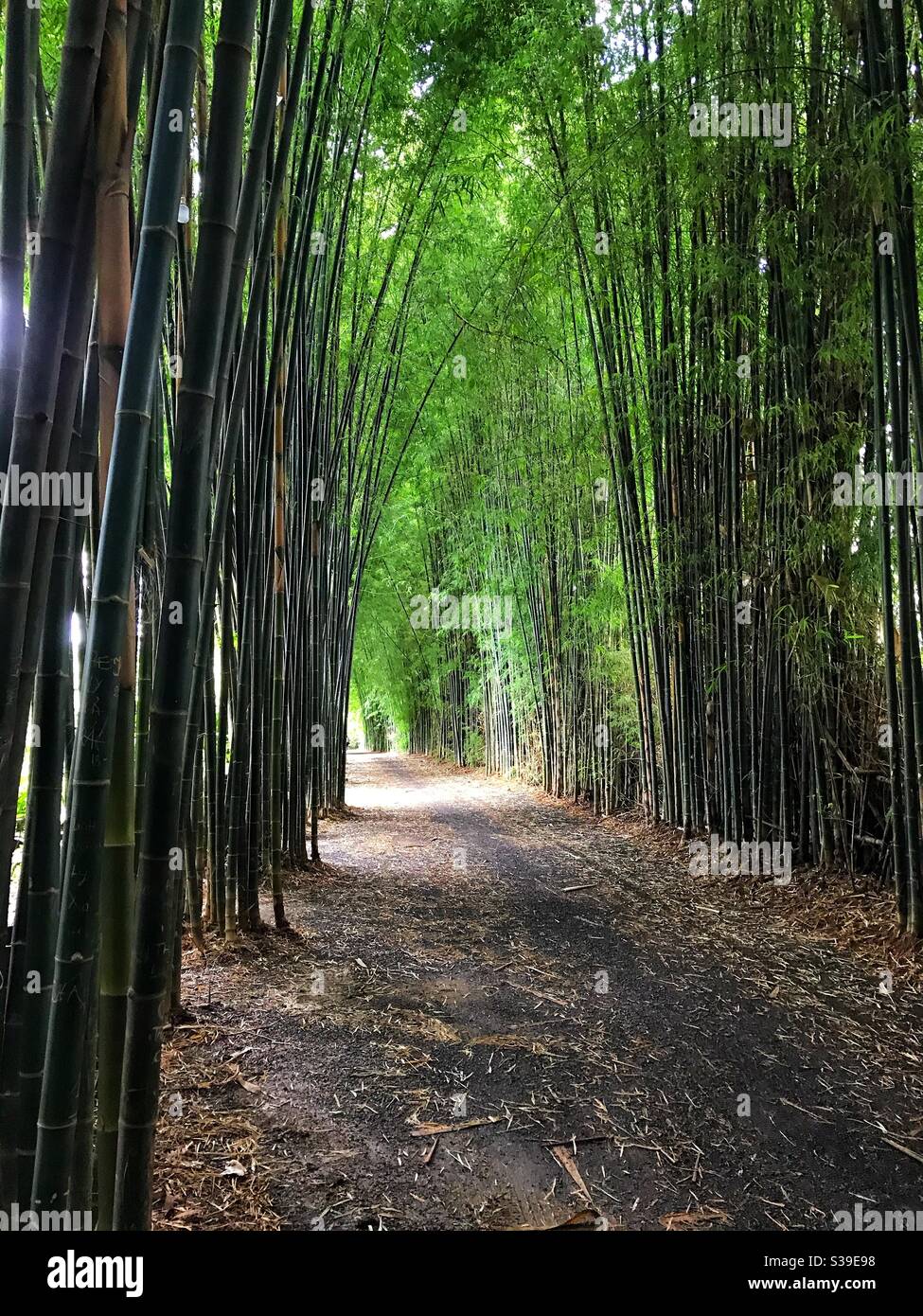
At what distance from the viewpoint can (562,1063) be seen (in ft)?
6.16

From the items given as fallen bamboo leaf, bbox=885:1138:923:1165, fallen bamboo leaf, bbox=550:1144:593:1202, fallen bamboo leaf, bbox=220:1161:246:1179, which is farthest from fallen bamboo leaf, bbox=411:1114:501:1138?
fallen bamboo leaf, bbox=885:1138:923:1165

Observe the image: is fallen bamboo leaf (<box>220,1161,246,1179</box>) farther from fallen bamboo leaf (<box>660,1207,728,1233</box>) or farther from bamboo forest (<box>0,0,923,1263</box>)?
fallen bamboo leaf (<box>660,1207,728,1233</box>)

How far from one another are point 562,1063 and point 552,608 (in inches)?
196

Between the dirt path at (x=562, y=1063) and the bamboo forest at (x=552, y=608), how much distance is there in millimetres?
14

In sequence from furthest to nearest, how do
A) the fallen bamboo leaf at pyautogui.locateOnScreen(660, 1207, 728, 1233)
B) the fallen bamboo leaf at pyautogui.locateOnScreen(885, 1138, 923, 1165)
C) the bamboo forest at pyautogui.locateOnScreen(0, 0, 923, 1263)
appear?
the fallen bamboo leaf at pyautogui.locateOnScreen(885, 1138, 923, 1165)
the fallen bamboo leaf at pyautogui.locateOnScreen(660, 1207, 728, 1233)
the bamboo forest at pyautogui.locateOnScreen(0, 0, 923, 1263)

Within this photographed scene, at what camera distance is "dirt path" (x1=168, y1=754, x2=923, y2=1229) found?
1.39 metres

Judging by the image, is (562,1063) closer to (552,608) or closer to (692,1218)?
(692,1218)

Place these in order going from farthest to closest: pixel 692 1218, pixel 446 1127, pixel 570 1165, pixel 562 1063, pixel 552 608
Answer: pixel 552 608, pixel 562 1063, pixel 446 1127, pixel 570 1165, pixel 692 1218

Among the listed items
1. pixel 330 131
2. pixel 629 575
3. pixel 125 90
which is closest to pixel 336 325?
pixel 330 131

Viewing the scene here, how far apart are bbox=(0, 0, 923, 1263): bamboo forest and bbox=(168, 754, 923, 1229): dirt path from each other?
14mm

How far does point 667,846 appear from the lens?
4.31 metres

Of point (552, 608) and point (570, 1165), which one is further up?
point (552, 608)

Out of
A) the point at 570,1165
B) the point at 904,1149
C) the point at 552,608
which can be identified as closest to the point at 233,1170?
the point at 570,1165

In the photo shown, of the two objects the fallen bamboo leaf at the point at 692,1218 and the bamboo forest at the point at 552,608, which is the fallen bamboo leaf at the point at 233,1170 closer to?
the bamboo forest at the point at 552,608
